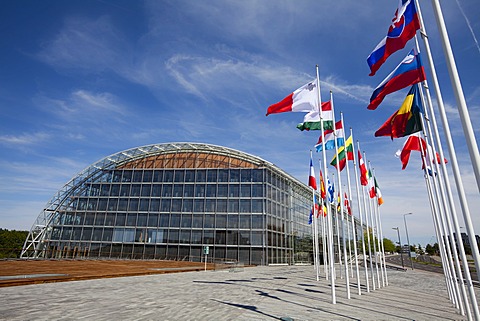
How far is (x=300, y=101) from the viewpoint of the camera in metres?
13.6

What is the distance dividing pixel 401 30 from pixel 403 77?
1334mm

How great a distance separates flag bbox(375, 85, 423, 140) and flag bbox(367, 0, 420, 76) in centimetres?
300

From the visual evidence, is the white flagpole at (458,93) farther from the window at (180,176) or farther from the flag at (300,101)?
the window at (180,176)

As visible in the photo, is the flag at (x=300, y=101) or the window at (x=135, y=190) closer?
the flag at (x=300, y=101)

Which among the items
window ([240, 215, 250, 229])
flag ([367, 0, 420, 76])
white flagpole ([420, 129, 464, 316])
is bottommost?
white flagpole ([420, 129, 464, 316])

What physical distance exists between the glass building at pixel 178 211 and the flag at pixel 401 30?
4025 cm

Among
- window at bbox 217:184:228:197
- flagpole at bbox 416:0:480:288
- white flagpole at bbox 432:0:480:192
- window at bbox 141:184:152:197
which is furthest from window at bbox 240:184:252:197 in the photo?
white flagpole at bbox 432:0:480:192

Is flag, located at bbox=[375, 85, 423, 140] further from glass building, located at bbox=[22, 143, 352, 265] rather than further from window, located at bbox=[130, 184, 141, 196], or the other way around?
window, located at bbox=[130, 184, 141, 196]

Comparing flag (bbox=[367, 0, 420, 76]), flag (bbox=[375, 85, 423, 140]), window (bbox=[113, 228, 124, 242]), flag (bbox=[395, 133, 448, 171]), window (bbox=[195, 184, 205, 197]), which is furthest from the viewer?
window (bbox=[113, 228, 124, 242])

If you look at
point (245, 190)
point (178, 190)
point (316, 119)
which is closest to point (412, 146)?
point (316, 119)

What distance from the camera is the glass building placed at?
47688 millimetres

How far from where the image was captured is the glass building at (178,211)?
4769 cm

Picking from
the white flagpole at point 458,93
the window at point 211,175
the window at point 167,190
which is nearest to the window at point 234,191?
the window at point 211,175

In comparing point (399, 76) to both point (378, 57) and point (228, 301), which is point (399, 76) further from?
point (228, 301)
